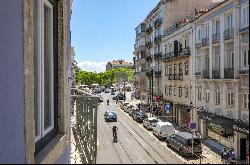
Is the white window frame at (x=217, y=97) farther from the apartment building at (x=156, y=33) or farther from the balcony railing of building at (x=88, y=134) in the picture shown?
the balcony railing of building at (x=88, y=134)

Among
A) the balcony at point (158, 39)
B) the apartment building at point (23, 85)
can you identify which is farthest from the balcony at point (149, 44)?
the apartment building at point (23, 85)

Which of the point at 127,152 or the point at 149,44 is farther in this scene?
the point at 149,44

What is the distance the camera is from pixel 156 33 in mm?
67750

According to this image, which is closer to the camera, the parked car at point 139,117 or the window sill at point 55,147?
the window sill at point 55,147

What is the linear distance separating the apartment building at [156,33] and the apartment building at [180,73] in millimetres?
2893

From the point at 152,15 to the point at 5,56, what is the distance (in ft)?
227

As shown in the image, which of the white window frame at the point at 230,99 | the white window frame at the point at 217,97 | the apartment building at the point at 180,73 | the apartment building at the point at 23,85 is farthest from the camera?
the apartment building at the point at 180,73

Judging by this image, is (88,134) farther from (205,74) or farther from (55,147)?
(205,74)

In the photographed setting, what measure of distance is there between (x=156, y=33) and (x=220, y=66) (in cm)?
3877

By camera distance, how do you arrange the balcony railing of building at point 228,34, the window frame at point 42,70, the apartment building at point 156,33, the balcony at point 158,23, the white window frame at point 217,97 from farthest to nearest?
1. the balcony at point 158,23
2. the apartment building at point 156,33
3. the white window frame at point 217,97
4. the balcony railing of building at point 228,34
5. the window frame at point 42,70

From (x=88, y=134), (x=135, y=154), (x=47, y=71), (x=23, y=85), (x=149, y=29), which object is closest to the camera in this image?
(x=88, y=134)

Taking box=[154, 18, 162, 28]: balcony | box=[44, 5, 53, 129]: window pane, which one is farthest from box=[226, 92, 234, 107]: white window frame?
box=[154, 18, 162, 28]: balcony

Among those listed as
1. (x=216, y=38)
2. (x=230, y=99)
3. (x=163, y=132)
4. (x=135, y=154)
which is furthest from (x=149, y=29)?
(x=135, y=154)

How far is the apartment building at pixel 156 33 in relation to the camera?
59469 millimetres
